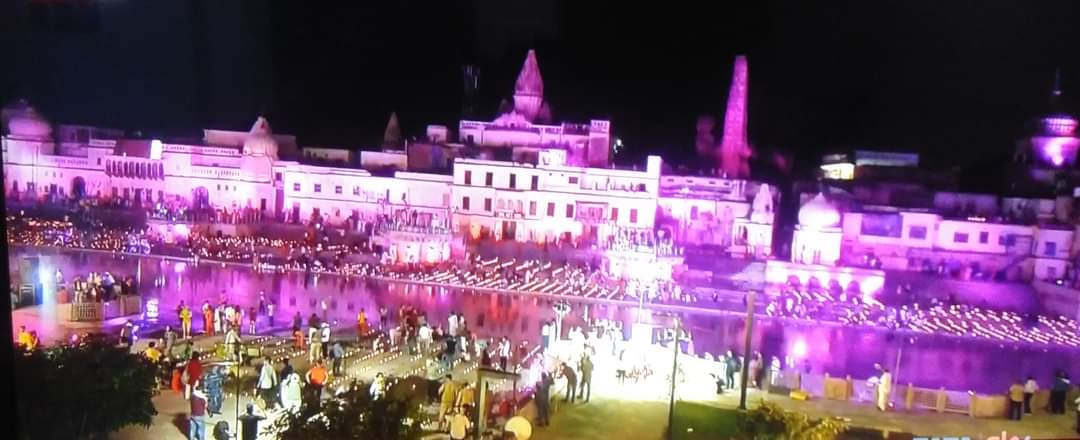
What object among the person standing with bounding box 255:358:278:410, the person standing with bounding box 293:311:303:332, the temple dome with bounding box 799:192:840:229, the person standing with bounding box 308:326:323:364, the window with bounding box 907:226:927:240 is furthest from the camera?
the window with bounding box 907:226:927:240

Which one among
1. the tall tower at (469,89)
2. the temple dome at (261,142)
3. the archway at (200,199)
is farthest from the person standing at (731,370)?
the archway at (200,199)

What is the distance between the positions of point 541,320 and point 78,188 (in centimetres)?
343

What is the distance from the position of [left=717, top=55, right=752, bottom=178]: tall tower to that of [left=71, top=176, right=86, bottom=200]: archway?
429cm

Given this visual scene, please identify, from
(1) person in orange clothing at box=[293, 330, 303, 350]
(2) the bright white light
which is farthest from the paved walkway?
(2) the bright white light

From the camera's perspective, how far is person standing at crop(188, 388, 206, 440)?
9.14 ft

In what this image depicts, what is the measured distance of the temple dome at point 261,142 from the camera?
4.57 metres

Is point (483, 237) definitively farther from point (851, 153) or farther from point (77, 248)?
point (77, 248)

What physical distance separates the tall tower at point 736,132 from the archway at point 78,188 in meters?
4.29

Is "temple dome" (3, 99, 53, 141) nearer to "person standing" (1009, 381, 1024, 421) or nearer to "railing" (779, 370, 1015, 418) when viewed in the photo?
"railing" (779, 370, 1015, 418)

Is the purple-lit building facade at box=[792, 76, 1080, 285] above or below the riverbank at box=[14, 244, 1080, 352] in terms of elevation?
above

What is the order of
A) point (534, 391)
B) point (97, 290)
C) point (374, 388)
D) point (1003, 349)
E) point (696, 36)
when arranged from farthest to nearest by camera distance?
1. point (1003, 349)
2. point (97, 290)
3. point (696, 36)
4. point (534, 391)
5. point (374, 388)

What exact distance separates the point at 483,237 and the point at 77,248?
8.66ft

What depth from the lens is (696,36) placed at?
12.3 ft

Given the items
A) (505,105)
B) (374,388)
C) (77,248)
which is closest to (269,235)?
(77,248)
